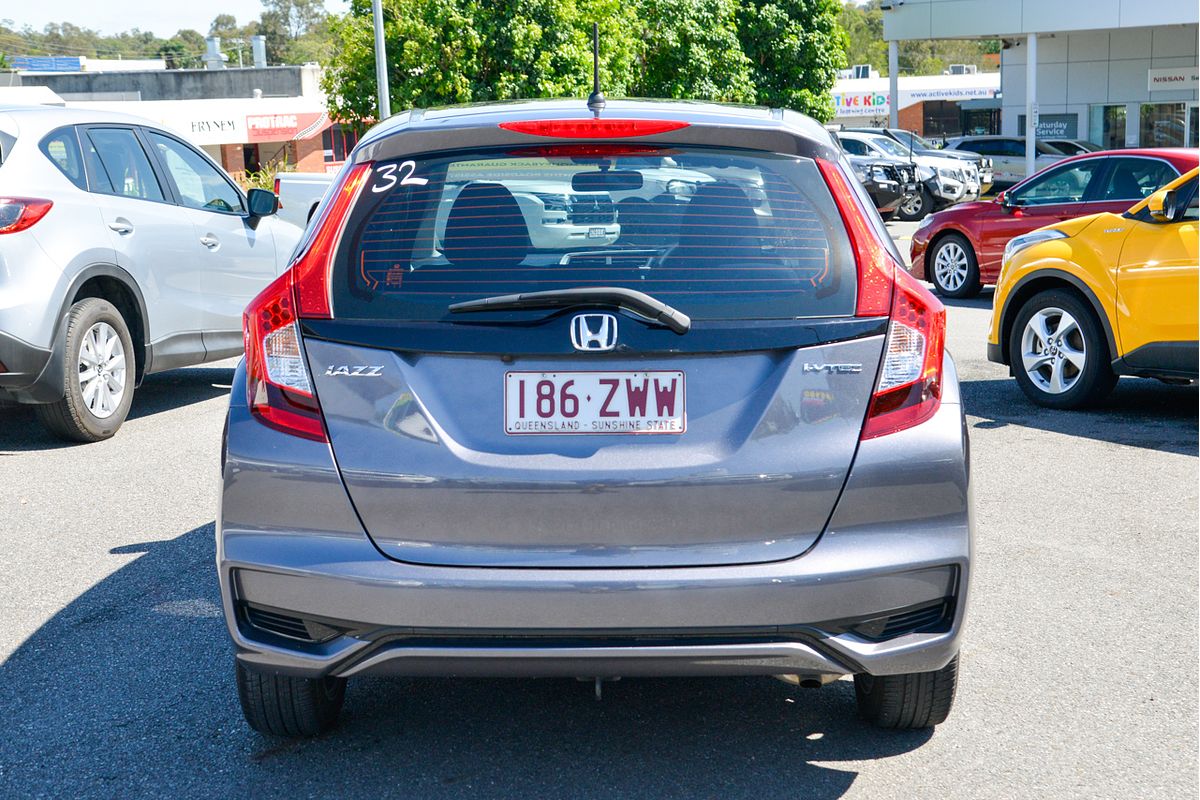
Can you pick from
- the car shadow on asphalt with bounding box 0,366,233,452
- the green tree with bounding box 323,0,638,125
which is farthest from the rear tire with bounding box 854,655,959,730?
the green tree with bounding box 323,0,638,125


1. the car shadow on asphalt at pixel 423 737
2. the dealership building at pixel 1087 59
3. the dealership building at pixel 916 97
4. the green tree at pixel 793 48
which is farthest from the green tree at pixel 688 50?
the dealership building at pixel 916 97

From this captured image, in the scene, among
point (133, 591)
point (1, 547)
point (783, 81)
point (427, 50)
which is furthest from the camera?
point (783, 81)

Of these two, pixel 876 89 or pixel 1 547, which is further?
pixel 876 89

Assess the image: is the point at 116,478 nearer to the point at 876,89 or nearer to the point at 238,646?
the point at 238,646

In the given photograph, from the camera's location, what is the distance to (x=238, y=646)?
339cm

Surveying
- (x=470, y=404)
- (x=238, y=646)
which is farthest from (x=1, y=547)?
(x=470, y=404)

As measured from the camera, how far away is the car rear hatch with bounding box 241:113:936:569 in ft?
10.4

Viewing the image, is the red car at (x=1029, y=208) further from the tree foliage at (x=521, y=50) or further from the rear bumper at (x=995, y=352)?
the tree foliage at (x=521, y=50)

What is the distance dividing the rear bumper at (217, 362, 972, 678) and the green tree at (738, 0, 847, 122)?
111 ft

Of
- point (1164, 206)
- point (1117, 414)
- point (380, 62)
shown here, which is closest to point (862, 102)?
point (380, 62)

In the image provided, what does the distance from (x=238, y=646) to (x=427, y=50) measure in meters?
23.2

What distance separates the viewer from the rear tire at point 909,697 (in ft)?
12.1

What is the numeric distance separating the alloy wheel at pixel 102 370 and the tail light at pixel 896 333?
5677mm

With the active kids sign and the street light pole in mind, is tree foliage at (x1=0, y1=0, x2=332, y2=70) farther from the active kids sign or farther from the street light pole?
the street light pole
